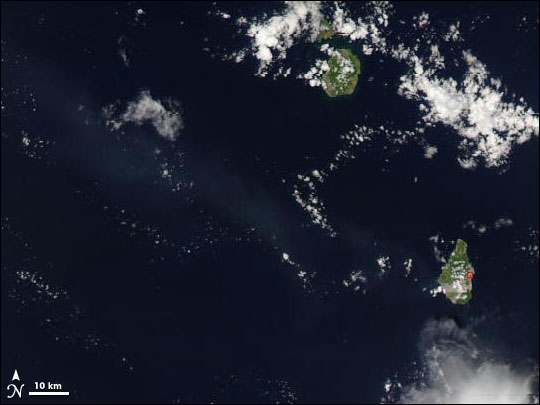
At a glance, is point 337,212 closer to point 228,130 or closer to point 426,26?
point 228,130

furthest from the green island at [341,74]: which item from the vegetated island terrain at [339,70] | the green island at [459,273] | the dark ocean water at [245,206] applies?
the green island at [459,273]

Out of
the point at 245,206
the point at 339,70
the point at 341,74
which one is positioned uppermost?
the point at 339,70

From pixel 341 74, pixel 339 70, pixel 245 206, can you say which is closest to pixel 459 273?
pixel 245 206

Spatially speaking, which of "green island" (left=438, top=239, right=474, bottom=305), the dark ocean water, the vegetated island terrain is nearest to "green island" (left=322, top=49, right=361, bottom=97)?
the vegetated island terrain

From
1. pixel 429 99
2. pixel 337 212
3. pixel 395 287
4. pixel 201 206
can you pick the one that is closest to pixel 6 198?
pixel 201 206

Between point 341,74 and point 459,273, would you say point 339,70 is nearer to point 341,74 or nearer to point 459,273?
point 341,74

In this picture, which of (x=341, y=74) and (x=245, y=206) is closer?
(x=341, y=74)
